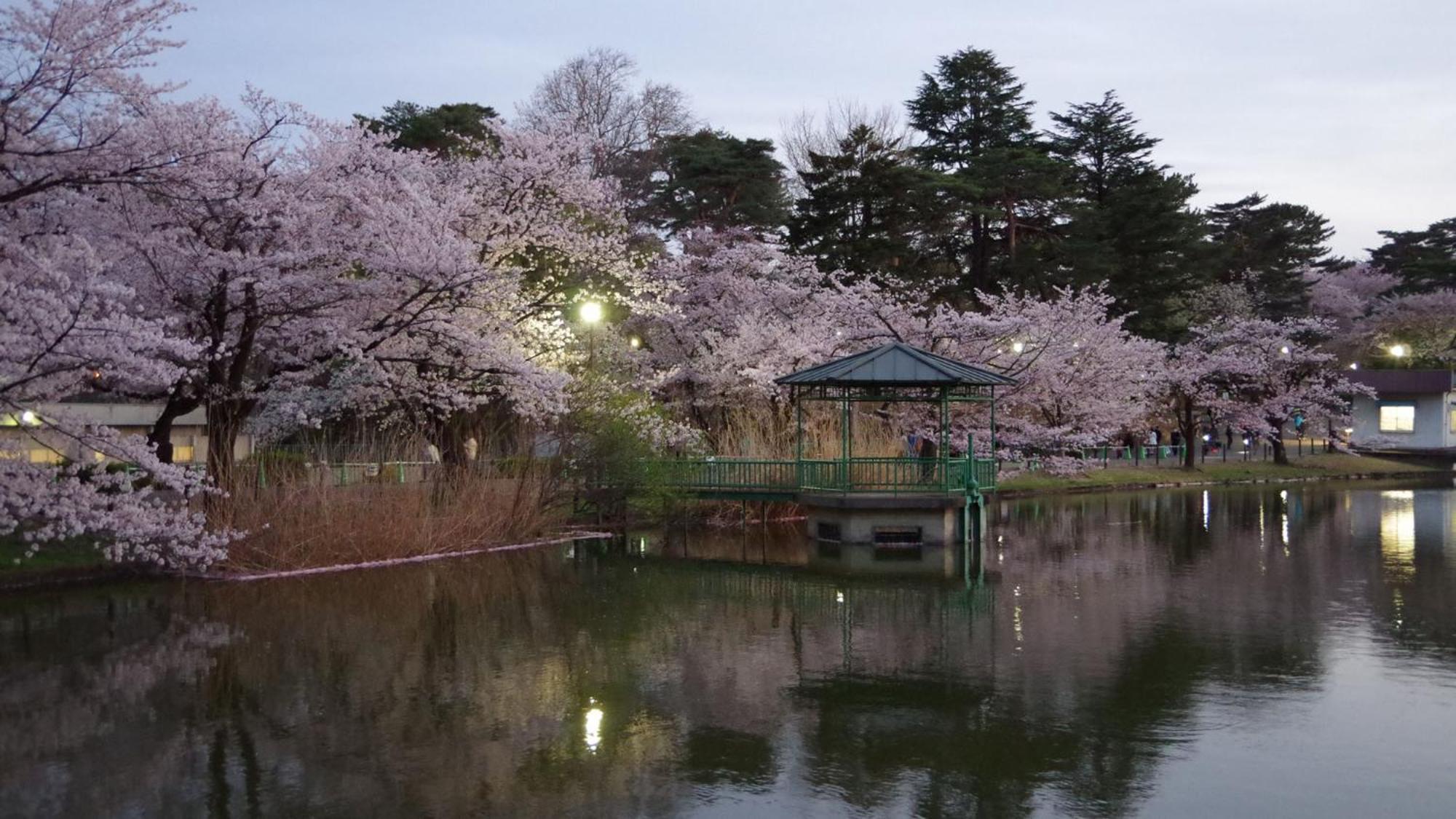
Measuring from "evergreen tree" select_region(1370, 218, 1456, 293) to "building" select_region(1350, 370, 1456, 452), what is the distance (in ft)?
30.4

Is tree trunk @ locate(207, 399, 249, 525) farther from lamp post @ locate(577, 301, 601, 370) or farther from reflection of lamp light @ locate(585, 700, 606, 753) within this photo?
reflection of lamp light @ locate(585, 700, 606, 753)

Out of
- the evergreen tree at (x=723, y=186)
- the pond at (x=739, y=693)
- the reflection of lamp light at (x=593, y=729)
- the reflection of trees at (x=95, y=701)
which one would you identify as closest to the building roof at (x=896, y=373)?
the pond at (x=739, y=693)

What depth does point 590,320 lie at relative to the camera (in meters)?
27.7

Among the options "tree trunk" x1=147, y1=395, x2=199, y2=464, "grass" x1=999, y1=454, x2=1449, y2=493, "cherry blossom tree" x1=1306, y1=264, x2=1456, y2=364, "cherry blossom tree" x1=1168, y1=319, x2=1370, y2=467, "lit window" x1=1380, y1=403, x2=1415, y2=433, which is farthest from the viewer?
"cherry blossom tree" x1=1306, y1=264, x2=1456, y2=364

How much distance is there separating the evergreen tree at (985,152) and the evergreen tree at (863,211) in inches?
116

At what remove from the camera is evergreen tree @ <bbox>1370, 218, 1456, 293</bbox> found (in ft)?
217

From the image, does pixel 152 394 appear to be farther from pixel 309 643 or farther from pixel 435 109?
pixel 435 109

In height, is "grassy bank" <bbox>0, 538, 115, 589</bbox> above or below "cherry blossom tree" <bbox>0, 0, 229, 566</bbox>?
below

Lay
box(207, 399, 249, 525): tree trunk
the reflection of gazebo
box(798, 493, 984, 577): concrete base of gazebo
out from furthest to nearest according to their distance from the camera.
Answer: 1. the reflection of gazebo
2. box(798, 493, 984, 577): concrete base of gazebo
3. box(207, 399, 249, 525): tree trunk

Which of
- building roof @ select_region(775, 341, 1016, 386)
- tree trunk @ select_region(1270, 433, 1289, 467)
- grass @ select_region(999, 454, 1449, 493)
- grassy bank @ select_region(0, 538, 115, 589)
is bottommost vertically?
grassy bank @ select_region(0, 538, 115, 589)

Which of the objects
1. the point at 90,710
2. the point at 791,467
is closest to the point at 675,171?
the point at 791,467

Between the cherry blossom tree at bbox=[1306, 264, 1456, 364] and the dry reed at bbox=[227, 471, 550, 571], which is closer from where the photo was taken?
the dry reed at bbox=[227, 471, 550, 571]

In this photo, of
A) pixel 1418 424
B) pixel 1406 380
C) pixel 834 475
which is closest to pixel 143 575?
pixel 834 475

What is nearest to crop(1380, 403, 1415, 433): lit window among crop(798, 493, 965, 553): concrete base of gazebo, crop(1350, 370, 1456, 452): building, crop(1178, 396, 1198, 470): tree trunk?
crop(1350, 370, 1456, 452): building
